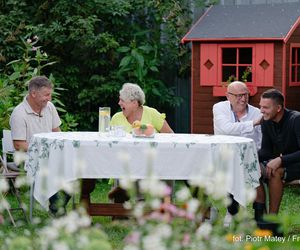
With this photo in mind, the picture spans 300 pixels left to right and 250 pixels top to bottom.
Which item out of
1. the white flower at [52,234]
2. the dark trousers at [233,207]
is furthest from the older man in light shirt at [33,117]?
the white flower at [52,234]

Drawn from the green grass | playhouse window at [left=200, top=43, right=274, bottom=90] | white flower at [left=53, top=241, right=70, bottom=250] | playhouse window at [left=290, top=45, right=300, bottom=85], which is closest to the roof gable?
playhouse window at [left=200, top=43, right=274, bottom=90]

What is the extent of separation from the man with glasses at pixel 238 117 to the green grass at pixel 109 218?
28.0 inches

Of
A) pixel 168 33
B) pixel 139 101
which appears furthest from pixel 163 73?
pixel 139 101

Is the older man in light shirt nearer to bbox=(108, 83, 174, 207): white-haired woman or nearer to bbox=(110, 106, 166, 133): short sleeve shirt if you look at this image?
bbox=(108, 83, 174, 207): white-haired woman

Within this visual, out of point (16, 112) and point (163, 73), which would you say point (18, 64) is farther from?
point (16, 112)

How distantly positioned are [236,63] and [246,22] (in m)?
0.56

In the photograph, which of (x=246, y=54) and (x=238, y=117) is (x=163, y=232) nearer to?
(x=238, y=117)

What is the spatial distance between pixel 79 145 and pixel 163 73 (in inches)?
180

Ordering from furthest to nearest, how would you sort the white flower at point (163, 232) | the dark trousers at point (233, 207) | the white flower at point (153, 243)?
the dark trousers at point (233, 207) < the white flower at point (163, 232) < the white flower at point (153, 243)

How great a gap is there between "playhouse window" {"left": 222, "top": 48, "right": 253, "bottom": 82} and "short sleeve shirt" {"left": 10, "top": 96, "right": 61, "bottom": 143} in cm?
274

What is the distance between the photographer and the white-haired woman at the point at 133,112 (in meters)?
7.32

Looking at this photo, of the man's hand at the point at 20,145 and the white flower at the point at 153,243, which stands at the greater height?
the man's hand at the point at 20,145

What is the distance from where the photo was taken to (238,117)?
7.41 metres

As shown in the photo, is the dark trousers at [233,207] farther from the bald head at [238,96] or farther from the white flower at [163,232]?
the white flower at [163,232]
